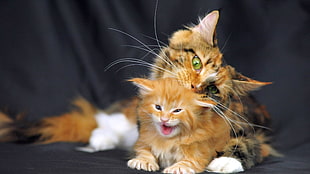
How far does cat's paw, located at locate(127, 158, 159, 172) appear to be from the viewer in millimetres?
1715

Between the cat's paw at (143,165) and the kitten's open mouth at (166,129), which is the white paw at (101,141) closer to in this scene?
the cat's paw at (143,165)

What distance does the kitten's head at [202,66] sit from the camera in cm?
175

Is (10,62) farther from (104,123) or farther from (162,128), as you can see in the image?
(162,128)

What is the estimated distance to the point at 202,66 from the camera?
5.90 ft

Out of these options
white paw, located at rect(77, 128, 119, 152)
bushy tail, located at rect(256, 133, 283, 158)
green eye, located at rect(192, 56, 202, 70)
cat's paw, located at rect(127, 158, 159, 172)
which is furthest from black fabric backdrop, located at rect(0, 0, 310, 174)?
cat's paw, located at rect(127, 158, 159, 172)

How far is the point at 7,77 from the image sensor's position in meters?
2.81

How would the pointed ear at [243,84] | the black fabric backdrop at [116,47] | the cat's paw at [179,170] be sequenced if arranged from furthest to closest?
the black fabric backdrop at [116,47]
the pointed ear at [243,84]
the cat's paw at [179,170]

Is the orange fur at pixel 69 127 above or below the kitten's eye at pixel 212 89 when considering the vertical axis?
above

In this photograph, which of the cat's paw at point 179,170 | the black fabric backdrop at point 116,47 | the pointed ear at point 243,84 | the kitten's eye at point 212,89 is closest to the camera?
the cat's paw at point 179,170

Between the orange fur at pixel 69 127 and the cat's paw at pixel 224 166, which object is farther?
the orange fur at pixel 69 127

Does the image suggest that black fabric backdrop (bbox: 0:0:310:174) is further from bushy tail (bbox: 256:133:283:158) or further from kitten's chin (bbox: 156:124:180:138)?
kitten's chin (bbox: 156:124:180:138)

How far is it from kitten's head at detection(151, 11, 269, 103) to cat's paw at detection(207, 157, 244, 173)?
0.84 ft

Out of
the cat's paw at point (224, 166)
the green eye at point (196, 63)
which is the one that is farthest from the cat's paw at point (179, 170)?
the green eye at point (196, 63)

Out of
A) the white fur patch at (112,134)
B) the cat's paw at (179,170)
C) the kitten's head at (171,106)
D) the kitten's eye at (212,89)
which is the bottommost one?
the cat's paw at (179,170)
